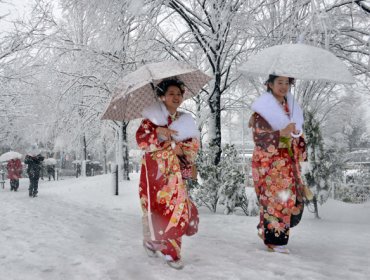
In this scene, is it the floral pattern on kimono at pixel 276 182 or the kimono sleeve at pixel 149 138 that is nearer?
the kimono sleeve at pixel 149 138

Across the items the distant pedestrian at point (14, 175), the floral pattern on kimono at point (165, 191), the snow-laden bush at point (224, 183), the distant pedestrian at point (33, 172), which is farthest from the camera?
the distant pedestrian at point (14, 175)

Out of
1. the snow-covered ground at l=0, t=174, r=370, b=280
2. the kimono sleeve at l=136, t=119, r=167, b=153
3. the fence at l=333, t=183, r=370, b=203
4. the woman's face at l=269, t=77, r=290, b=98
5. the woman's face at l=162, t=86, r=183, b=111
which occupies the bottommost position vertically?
the fence at l=333, t=183, r=370, b=203

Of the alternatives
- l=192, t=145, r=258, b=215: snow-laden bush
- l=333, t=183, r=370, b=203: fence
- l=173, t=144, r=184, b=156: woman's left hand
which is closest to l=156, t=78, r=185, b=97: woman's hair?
l=173, t=144, r=184, b=156: woman's left hand

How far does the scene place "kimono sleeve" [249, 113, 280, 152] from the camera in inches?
153

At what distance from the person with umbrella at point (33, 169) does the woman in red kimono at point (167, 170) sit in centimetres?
918

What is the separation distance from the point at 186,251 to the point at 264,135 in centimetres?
144

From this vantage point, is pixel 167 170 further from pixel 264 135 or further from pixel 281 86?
pixel 281 86

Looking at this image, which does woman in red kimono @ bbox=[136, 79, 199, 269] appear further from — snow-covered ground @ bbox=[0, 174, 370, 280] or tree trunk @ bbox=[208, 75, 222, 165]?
tree trunk @ bbox=[208, 75, 222, 165]

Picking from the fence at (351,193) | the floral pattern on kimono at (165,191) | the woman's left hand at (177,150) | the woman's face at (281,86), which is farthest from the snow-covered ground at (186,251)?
the fence at (351,193)

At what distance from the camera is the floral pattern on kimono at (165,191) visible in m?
3.56

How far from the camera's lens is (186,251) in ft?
13.5

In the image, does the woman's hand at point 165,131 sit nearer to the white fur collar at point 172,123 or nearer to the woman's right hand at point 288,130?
the white fur collar at point 172,123

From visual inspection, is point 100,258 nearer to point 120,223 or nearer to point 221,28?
point 120,223

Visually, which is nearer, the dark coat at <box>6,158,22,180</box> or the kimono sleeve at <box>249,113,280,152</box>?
the kimono sleeve at <box>249,113,280,152</box>
